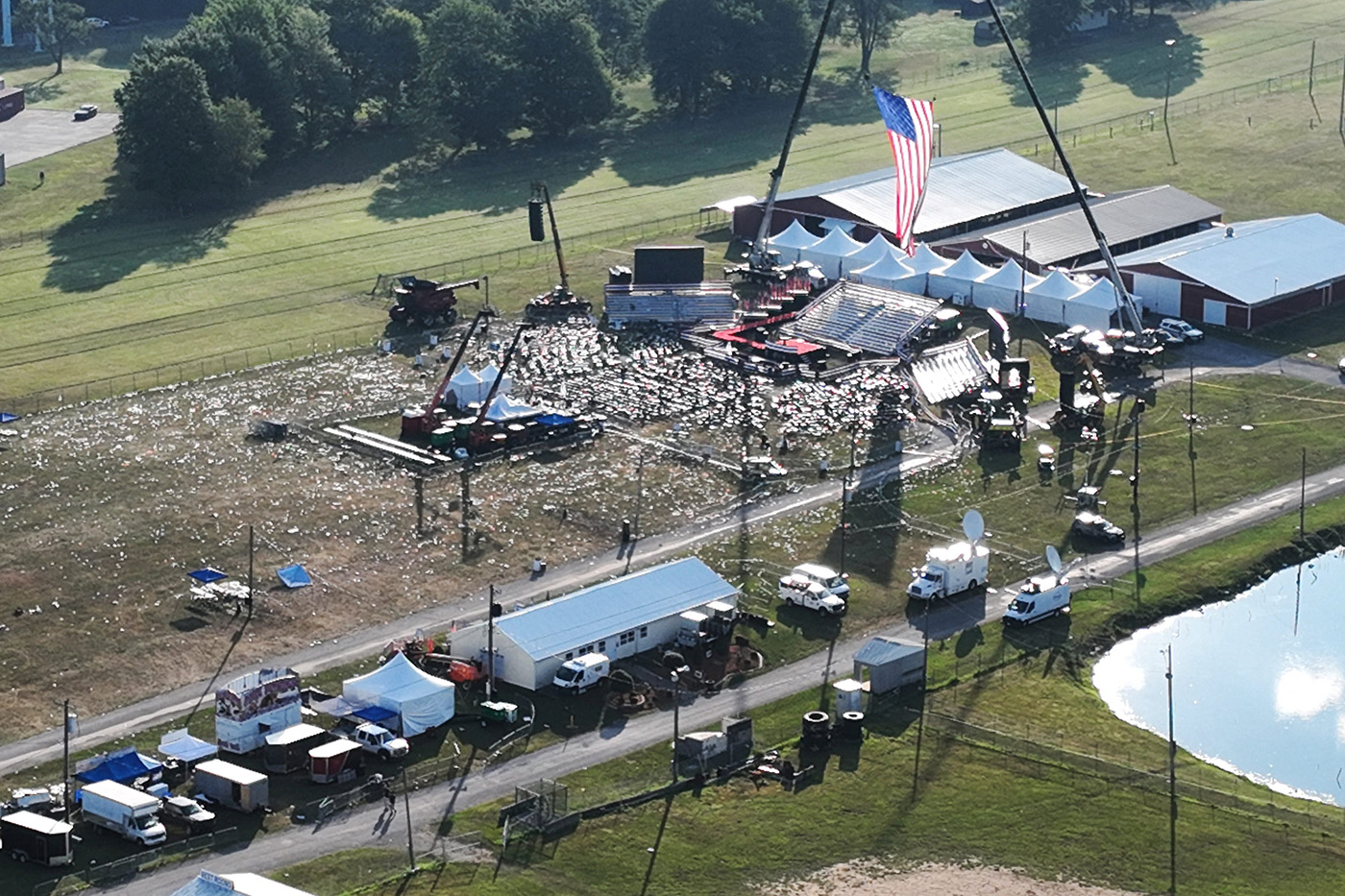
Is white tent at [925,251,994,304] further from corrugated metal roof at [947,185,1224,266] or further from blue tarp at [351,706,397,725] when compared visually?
blue tarp at [351,706,397,725]

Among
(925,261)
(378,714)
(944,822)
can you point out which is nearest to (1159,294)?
(925,261)

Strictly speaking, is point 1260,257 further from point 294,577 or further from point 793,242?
point 294,577

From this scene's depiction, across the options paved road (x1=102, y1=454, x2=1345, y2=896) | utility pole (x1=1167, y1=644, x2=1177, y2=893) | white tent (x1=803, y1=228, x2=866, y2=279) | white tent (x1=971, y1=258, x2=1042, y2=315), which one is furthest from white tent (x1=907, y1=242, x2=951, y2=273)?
utility pole (x1=1167, y1=644, x2=1177, y2=893)

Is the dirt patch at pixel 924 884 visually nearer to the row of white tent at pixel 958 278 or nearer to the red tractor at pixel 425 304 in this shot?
the row of white tent at pixel 958 278

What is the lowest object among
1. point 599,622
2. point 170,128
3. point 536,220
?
point 599,622

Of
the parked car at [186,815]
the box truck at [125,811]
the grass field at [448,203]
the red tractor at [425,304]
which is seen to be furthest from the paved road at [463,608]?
the grass field at [448,203]

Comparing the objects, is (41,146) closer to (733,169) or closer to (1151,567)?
→ (733,169)
